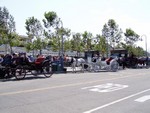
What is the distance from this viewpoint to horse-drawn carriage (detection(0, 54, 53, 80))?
19891 mm

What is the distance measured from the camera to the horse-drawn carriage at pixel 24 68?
19891mm

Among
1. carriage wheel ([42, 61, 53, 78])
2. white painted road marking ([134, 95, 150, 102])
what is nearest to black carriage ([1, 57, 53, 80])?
carriage wheel ([42, 61, 53, 78])

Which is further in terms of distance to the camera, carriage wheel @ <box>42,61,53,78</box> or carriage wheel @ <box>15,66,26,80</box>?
carriage wheel @ <box>42,61,53,78</box>

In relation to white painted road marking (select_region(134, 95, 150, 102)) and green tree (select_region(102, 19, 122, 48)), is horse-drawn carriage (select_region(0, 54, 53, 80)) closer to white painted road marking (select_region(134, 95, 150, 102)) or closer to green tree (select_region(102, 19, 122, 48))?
white painted road marking (select_region(134, 95, 150, 102))

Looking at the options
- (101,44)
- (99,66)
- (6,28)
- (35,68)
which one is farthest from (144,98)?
(101,44)

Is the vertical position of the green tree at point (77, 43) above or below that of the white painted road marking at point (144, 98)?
above

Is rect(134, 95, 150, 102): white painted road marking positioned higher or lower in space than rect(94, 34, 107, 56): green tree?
lower

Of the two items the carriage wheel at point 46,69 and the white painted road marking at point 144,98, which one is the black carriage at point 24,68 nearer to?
the carriage wheel at point 46,69

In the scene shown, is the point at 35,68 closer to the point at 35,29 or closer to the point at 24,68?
the point at 24,68

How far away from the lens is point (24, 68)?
789 inches

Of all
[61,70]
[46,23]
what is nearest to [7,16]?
[46,23]

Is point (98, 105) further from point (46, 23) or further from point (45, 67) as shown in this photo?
point (46, 23)

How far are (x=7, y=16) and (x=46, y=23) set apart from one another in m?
8.66

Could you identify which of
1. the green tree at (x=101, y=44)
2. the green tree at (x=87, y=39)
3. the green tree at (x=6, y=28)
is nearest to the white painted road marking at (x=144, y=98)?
the green tree at (x=6, y=28)
